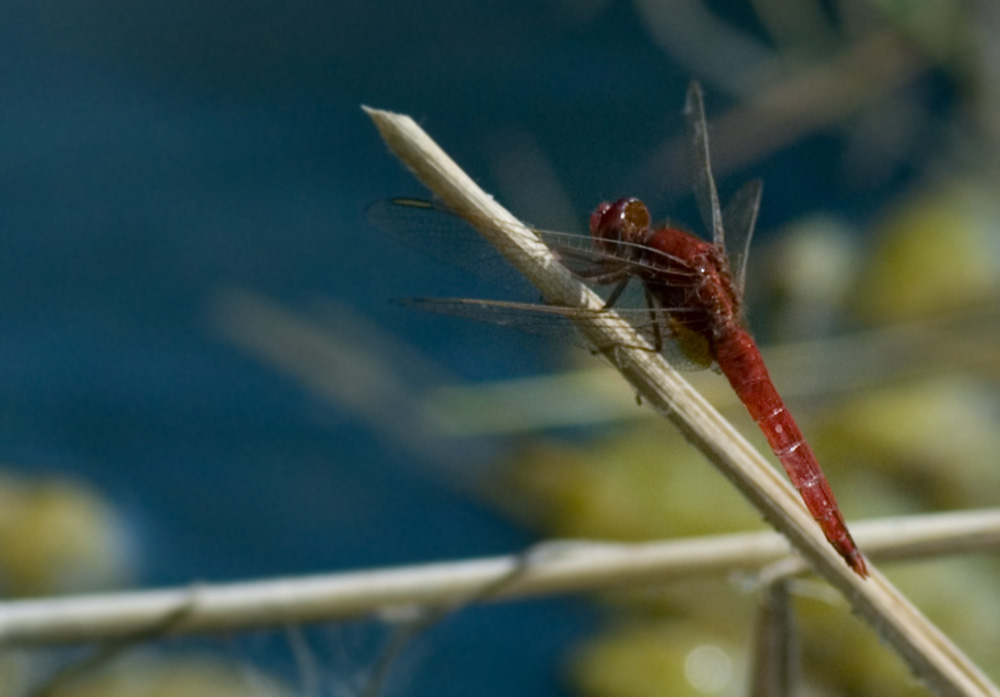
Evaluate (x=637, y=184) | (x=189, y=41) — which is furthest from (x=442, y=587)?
(x=189, y=41)

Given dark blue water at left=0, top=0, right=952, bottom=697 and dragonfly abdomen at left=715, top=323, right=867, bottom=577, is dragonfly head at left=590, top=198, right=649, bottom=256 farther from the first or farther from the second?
dark blue water at left=0, top=0, right=952, bottom=697

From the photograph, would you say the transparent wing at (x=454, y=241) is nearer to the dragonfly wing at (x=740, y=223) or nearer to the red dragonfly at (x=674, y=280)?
the red dragonfly at (x=674, y=280)

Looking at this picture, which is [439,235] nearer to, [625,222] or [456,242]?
[456,242]

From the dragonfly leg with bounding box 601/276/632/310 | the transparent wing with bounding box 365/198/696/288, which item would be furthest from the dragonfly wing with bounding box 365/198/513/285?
the dragonfly leg with bounding box 601/276/632/310

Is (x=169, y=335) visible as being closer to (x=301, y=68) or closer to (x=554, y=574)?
(x=301, y=68)

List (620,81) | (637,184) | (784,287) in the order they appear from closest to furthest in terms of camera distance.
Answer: (784,287) < (637,184) < (620,81)

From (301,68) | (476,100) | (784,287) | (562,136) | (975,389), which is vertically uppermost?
(301,68)
